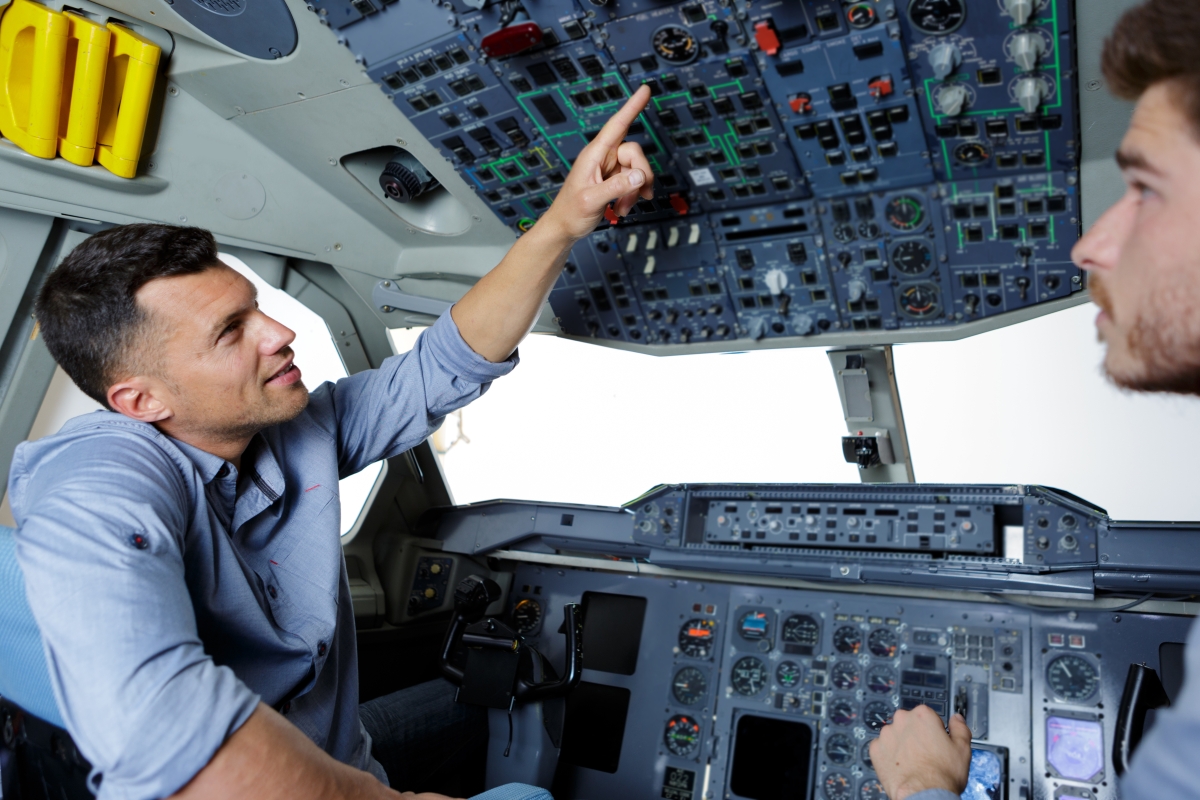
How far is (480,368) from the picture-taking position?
6.32 ft

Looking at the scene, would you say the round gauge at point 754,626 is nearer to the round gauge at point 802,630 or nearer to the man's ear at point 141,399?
the round gauge at point 802,630

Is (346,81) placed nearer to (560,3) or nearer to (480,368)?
(560,3)

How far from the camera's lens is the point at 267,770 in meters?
1.05

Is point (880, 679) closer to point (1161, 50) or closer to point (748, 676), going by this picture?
point (748, 676)

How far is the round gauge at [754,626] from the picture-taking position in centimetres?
332

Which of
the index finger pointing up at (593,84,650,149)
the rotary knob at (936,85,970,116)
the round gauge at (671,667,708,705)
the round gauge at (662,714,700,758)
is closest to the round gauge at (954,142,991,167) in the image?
the rotary knob at (936,85,970,116)

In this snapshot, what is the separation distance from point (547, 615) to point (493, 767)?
2.52 ft

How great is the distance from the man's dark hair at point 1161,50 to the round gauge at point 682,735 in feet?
9.24

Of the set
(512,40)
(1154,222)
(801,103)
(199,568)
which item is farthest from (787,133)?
(199,568)

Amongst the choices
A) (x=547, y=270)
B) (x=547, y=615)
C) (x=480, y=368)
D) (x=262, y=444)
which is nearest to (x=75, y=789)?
(x=262, y=444)

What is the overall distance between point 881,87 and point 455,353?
→ 4.06 ft

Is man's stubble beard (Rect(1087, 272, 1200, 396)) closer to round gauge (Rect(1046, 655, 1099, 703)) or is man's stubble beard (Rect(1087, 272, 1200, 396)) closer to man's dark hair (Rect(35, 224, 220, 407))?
man's dark hair (Rect(35, 224, 220, 407))

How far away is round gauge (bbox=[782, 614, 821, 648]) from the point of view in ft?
10.6

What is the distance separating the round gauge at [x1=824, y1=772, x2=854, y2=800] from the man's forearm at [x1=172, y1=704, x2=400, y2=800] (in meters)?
2.31
